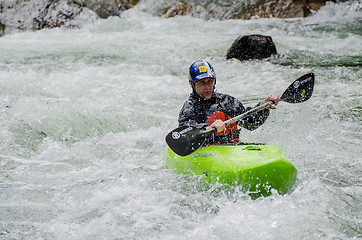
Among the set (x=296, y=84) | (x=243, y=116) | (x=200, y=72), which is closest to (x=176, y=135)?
(x=243, y=116)

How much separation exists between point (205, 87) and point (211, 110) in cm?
24

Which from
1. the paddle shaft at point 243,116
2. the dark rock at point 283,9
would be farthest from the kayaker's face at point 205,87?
the dark rock at point 283,9

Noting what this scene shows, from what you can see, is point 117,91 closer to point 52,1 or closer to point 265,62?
point 265,62

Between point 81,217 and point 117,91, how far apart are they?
4.04 metres

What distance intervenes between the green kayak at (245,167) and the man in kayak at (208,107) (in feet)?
0.88

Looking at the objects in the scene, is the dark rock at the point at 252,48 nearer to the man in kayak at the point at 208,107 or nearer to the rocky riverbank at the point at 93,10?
the rocky riverbank at the point at 93,10

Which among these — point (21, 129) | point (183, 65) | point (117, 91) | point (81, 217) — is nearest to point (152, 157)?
point (81, 217)

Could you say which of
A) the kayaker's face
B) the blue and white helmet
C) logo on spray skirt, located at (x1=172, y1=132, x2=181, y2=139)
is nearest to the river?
logo on spray skirt, located at (x1=172, y1=132, x2=181, y2=139)

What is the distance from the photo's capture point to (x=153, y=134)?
5.61 m

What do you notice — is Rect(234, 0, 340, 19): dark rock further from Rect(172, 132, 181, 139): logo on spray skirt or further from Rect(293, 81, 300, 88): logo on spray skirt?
Rect(172, 132, 181, 139): logo on spray skirt

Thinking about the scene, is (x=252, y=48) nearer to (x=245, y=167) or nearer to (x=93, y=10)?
(x=245, y=167)

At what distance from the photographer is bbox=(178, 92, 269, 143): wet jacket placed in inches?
164

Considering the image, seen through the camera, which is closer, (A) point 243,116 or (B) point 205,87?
(A) point 243,116

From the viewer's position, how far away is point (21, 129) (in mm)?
5469
